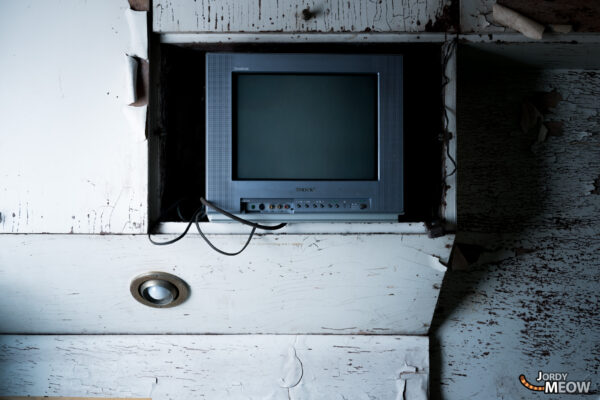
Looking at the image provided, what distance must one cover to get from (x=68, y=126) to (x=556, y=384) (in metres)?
1.84

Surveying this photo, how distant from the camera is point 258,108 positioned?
0.98 metres

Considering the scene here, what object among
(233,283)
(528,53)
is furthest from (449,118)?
(233,283)

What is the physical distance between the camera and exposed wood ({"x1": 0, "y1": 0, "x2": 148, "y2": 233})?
100cm

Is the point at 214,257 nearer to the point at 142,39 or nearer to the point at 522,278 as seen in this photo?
the point at 142,39

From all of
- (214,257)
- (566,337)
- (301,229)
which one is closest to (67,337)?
(214,257)

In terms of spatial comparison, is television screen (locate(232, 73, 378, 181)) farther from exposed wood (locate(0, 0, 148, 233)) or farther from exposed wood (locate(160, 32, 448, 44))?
exposed wood (locate(0, 0, 148, 233))

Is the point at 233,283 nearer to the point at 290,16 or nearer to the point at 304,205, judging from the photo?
the point at 304,205

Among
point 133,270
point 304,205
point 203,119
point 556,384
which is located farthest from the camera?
point 556,384

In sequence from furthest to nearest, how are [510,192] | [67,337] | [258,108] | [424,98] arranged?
[510,192] → [67,337] → [424,98] → [258,108]

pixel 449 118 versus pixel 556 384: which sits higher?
pixel 449 118

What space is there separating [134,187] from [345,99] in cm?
62

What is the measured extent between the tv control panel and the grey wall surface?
60 centimetres

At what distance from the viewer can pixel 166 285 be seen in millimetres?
1102

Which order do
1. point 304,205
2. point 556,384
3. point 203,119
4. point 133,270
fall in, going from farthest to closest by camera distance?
point 556,384 → point 203,119 → point 133,270 → point 304,205
